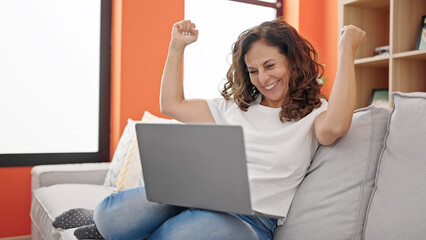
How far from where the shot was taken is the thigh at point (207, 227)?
102 cm

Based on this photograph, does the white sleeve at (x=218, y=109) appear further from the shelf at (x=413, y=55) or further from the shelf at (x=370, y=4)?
the shelf at (x=370, y=4)

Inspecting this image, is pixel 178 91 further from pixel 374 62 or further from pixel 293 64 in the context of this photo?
pixel 374 62

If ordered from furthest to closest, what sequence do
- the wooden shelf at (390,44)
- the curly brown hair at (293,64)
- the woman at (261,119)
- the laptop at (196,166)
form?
the wooden shelf at (390,44) < the curly brown hair at (293,64) < the woman at (261,119) < the laptop at (196,166)

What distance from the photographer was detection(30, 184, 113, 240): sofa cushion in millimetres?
1840

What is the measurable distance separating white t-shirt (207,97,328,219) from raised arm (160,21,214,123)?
0.22 metres

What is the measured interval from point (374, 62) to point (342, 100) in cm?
156

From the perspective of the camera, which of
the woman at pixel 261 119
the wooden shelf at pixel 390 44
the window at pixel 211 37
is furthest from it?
the window at pixel 211 37

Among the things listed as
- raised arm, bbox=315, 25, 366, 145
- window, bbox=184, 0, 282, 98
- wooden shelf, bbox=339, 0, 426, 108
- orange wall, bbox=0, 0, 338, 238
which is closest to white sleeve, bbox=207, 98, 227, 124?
raised arm, bbox=315, 25, 366, 145

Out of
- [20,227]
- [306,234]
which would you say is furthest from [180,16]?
[306,234]

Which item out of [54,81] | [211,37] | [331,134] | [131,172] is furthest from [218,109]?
[211,37]

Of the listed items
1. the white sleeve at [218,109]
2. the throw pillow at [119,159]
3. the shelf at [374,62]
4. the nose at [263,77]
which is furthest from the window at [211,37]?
the nose at [263,77]

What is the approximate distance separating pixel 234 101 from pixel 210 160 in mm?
552

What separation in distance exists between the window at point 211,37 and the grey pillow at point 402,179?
7.39 ft

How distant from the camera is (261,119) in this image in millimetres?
1357
